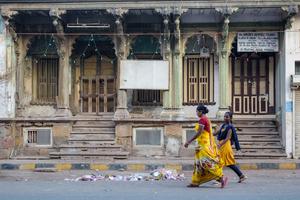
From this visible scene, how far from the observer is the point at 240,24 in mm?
20484

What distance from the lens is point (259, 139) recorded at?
20297mm

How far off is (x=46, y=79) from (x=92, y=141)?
3.18 m

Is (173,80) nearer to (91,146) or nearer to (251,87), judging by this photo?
(251,87)

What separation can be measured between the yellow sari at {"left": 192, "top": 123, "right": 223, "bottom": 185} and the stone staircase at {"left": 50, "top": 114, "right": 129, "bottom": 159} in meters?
7.59

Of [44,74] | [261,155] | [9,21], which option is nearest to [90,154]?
[44,74]

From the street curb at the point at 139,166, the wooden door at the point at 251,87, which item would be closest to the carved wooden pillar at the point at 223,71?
the wooden door at the point at 251,87

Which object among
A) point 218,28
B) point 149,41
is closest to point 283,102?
point 218,28

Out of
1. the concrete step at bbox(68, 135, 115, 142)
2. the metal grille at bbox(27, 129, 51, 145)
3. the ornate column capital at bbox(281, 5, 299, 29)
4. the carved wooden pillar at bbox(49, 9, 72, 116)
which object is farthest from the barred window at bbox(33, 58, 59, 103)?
the ornate column capital at bbox(281, 5, 299, 29)

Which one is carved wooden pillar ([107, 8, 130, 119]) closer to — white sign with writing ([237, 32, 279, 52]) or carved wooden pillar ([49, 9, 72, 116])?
carved wooden pillar ([49, 9, 72, 116])

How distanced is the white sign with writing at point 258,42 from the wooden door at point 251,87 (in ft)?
3.41

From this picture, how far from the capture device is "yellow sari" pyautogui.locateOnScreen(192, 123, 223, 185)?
39.7ft

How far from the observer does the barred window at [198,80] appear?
21406 millimetres

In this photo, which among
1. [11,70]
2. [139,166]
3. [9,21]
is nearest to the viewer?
[139,166]

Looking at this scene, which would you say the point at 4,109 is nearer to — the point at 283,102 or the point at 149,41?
the point at 149,41
